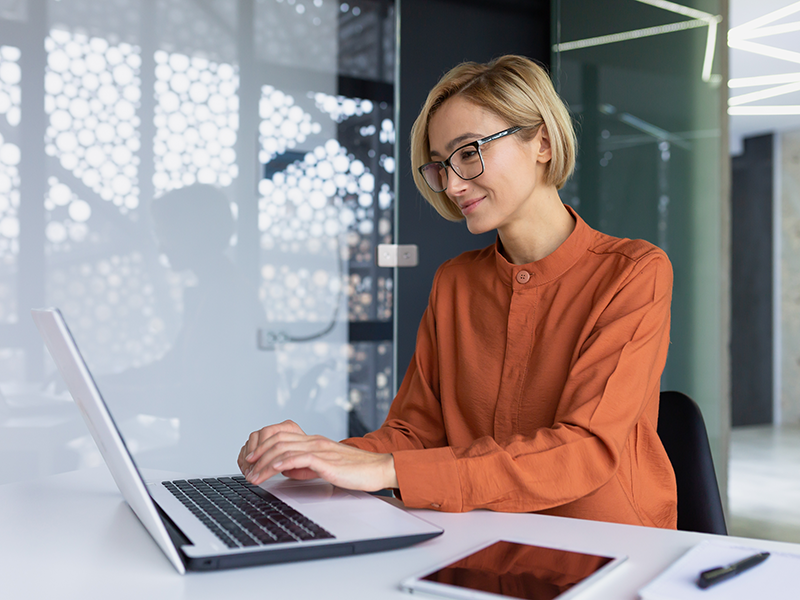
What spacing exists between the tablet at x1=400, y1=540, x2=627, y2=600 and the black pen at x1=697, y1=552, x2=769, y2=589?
9 centimetres

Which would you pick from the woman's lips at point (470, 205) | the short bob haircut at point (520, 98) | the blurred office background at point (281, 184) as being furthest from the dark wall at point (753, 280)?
the woman's lips at point (470, 205)

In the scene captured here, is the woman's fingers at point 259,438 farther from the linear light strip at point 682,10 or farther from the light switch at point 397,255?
the linear light strip at point 682,10

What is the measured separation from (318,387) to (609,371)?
1971mm

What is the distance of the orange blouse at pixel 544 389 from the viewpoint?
1.03 meters

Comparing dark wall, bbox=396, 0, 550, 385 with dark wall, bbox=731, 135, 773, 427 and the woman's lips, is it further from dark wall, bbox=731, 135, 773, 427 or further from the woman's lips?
dark wall, bbox=731, 135, 773, 427

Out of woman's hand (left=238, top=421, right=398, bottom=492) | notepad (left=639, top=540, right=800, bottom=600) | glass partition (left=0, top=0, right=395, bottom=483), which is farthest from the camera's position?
glass partition (left=0, top=0, right=395, bottom=483)

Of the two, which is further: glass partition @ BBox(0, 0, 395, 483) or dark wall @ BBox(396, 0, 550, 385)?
dark wall @ BBox(396, 0, 550, 385)

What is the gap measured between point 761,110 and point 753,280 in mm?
2691

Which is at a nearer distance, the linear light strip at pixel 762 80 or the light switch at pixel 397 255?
the linear light strip at pixel 762 80

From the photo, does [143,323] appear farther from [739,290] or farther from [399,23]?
[739,290]

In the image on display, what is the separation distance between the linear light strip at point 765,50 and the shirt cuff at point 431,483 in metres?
2.32

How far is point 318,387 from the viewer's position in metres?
2.99

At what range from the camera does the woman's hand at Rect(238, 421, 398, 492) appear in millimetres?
971

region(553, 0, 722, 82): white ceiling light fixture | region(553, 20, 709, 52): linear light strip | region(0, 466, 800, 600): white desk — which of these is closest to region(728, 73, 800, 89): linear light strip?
region(553, 0, 722, 82): white ceiling light fixture
